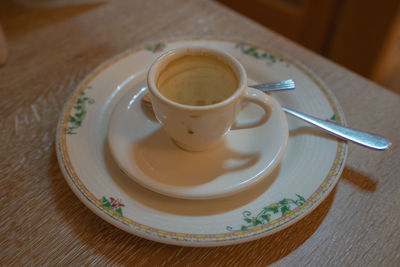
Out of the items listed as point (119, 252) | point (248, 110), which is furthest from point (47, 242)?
point (248, 110)

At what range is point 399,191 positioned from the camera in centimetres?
46

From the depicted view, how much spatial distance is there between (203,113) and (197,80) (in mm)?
139

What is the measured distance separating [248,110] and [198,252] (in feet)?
0.72

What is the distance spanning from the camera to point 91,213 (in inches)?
17.0

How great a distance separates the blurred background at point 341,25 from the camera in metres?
1.04

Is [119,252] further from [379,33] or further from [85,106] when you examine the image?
[379,33]

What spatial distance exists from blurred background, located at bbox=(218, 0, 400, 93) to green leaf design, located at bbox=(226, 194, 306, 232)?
0.90m

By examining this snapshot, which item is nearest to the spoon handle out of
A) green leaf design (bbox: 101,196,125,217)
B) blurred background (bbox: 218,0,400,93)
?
green leaf design (bbox: 101,196,125,217)

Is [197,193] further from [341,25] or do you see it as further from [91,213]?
[341,25]

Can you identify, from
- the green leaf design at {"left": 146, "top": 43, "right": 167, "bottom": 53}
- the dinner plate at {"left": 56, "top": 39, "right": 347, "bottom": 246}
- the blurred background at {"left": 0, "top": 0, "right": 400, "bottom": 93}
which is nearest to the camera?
the dinner plate at {"left": 56, "top": 39, "right": 347, "bottom": 246}

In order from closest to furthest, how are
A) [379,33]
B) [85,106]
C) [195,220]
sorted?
[195,220]
[85,106]
[379,33]

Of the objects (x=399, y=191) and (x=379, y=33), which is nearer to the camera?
(x=399, y=191)

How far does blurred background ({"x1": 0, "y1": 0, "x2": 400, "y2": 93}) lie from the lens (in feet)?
3.40

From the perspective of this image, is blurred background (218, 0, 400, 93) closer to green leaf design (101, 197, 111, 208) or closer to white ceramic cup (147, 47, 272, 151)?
white ceramic cup (147, 47, 272, 151)
